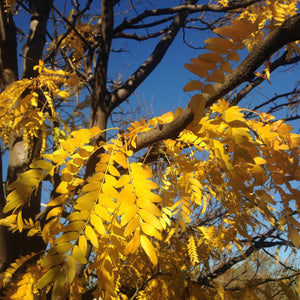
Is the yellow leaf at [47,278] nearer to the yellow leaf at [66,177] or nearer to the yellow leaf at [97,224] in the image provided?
the yellow leaf at [97,224]

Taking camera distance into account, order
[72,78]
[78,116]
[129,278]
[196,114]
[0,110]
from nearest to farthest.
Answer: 1. [196,114]
2. [0,110]
3. [72,78]
4. [129,278]
5. [78,116]

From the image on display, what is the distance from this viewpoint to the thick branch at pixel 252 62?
0.43 metres

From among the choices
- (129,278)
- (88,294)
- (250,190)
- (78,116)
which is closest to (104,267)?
(250,190)

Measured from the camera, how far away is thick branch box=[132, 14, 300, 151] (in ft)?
1.40

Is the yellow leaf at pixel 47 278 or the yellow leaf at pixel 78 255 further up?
the yellow leaf at pixel 78 255

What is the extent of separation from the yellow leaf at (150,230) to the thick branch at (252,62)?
0.74 feet

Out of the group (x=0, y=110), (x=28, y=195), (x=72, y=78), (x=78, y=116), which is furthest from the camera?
(x=78, y=116)

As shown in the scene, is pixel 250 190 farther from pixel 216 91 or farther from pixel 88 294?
pixel 88 294

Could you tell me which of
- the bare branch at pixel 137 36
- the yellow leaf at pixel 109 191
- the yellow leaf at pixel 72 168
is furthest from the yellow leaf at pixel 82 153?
the bare branch at pixel 137 36

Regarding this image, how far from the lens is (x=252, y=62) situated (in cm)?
47

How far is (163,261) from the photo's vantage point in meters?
1.63

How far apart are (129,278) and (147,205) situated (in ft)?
4.86

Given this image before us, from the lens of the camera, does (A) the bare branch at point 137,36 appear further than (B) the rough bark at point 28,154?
Yes

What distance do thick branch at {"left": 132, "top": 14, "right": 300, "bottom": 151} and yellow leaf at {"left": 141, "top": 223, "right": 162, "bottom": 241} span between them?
0.74ft
